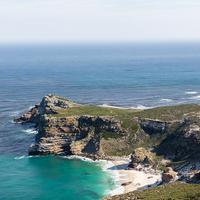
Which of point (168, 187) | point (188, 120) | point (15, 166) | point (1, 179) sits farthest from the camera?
point (188, 120)

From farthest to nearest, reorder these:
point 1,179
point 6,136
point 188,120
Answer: point 6,136 < point 188,120 < point 1,179

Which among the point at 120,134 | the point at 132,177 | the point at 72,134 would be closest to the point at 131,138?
the point at 120,134

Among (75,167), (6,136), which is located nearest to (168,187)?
(75,167)

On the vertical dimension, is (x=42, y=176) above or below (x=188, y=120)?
below

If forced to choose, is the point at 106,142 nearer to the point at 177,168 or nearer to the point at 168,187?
the point at 177,168

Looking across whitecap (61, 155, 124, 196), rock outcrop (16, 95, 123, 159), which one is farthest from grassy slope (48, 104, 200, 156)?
whitecap (61, 155, 124, 196)

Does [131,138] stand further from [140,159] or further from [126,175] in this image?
[126,175]

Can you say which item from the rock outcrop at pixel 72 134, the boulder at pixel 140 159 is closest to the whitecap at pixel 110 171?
the rock outcrop at pixel 72 134

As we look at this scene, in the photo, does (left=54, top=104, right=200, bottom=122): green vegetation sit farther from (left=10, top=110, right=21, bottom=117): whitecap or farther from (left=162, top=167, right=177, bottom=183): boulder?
(left=162, top=167, right=177, bottom=183): boulder
